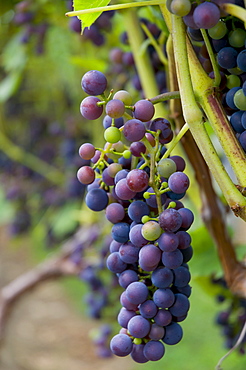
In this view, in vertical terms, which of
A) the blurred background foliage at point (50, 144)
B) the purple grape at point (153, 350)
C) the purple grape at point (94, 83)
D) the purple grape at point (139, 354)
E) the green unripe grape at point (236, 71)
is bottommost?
the blurred background foliage at point (50, 144)

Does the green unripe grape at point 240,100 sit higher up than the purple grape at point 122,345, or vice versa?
the green unripe grape at point 240,100

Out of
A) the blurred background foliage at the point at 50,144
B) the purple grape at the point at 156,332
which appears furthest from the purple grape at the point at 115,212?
the blurred background foliage at the point at 50,144

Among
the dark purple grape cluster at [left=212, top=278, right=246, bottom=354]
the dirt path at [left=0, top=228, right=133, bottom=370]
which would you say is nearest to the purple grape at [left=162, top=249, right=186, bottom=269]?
the dark purple grape cluster at [left=212, top=278, right=246, bottom=354]

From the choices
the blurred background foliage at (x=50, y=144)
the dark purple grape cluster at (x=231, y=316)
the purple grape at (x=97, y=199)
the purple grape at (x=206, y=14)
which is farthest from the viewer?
the blurred background foliage at (x=50, y=144)

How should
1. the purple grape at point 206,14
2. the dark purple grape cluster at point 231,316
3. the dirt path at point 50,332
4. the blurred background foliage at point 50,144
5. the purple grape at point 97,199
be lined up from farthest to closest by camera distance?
1. the dirt path at point 50,332
2. the blurred background foliage at point 50,144
3. the dark purple grape cluster at point 231,316
4. the purple grape at point 97,199
5. the purple grape at point 206,14

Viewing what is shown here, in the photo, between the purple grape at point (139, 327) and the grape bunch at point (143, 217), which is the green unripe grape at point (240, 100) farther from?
the purple grape at point (139, 327)

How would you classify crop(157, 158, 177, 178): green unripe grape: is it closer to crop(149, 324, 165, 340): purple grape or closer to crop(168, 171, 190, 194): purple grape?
crop(168, 171, 190, 194): purple grape

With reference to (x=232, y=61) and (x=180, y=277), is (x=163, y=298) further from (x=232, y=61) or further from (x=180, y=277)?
(x=232, y=61)

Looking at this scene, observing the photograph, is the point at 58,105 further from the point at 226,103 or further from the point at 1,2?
the point at 226,103
